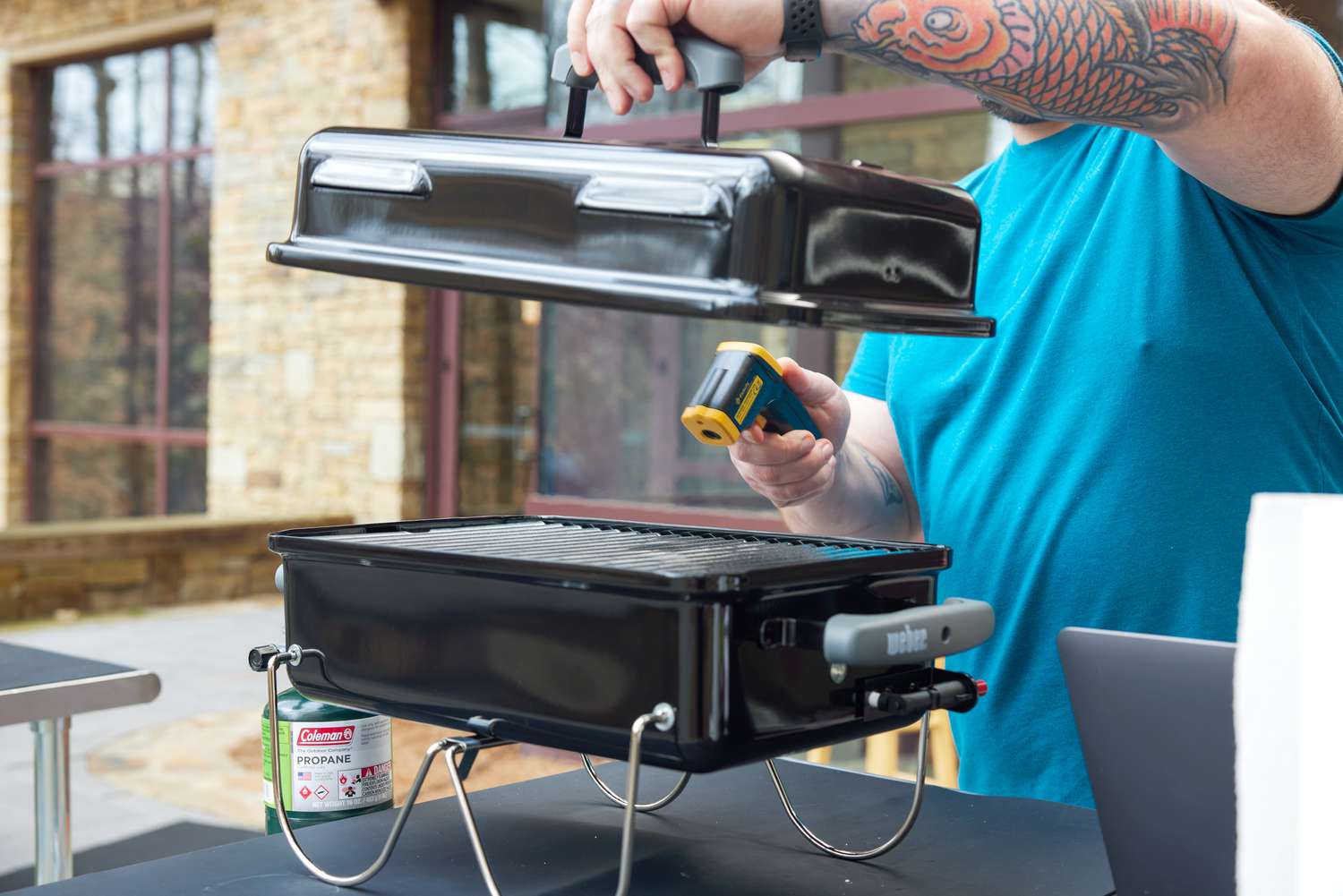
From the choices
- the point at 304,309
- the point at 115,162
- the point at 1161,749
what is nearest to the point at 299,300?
the point at 304,309

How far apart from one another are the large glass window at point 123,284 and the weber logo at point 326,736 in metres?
7.06

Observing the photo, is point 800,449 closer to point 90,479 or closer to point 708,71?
point 708,71

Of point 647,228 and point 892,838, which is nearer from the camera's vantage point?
point 647,228

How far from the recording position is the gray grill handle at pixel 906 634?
818mm

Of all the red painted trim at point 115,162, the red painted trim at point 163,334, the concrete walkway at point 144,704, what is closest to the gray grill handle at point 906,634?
the concrete walkway at point 144,704

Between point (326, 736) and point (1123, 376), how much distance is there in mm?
807

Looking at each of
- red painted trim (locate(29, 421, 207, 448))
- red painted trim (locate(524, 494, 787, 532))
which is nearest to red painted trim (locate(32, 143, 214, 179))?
red painted trim (locate(29, 421, 207, 448))

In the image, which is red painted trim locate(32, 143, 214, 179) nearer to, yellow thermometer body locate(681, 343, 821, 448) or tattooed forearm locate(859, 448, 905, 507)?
tattooed forearm locate(859, 448, 905, 507)

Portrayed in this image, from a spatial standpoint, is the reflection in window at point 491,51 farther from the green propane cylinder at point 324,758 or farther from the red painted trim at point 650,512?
the green propane cylinder at point 324,758

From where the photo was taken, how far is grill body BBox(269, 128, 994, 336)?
805 mm

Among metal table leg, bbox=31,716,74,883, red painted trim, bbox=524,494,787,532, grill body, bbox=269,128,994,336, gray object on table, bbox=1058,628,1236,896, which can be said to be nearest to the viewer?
gray object on table, bbox=1058,628,1236,896

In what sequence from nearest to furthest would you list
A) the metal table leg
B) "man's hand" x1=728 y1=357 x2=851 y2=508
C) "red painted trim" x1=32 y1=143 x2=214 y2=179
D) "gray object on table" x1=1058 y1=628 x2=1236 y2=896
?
1. "gray object on table" x1=1058 y1=628 x2=1236 y2=896
2. "man's hand" x1=728 y1=357 x2=851 y2=508
3. the metal table leg
4. "red painted trim" x1=32 y1=143 x2=214 y2=179

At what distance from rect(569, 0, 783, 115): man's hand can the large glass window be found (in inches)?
288

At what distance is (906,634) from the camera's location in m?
0.85
